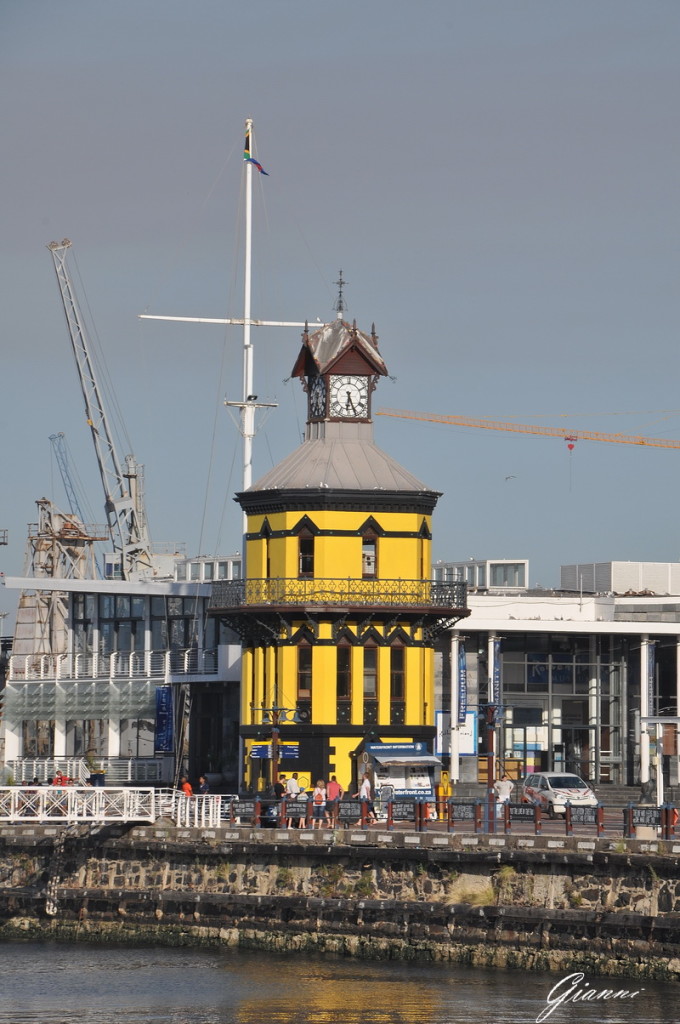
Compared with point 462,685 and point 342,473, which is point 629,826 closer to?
point 342,473

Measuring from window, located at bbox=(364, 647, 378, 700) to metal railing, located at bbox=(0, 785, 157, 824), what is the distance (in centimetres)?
997

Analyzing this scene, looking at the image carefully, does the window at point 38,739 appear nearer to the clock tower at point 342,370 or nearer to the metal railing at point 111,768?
the metal railing at point 111,768

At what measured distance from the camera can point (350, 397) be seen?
75.3 m

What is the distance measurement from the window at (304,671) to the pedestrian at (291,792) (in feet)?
9.04

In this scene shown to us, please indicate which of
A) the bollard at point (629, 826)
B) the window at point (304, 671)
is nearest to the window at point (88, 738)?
the window at point (304, 671)

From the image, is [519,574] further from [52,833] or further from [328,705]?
[52,833]

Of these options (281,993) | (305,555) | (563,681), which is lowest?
(281,993)

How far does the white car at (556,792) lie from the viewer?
66812 millimetres

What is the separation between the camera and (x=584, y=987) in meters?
49.6

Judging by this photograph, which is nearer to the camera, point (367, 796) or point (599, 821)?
point (599, 821)

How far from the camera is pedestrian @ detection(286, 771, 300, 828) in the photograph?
197 feet

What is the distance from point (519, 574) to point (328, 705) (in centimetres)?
3216

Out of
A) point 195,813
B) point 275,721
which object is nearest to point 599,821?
point 195,813

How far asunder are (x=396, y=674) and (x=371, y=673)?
35.9 inches
